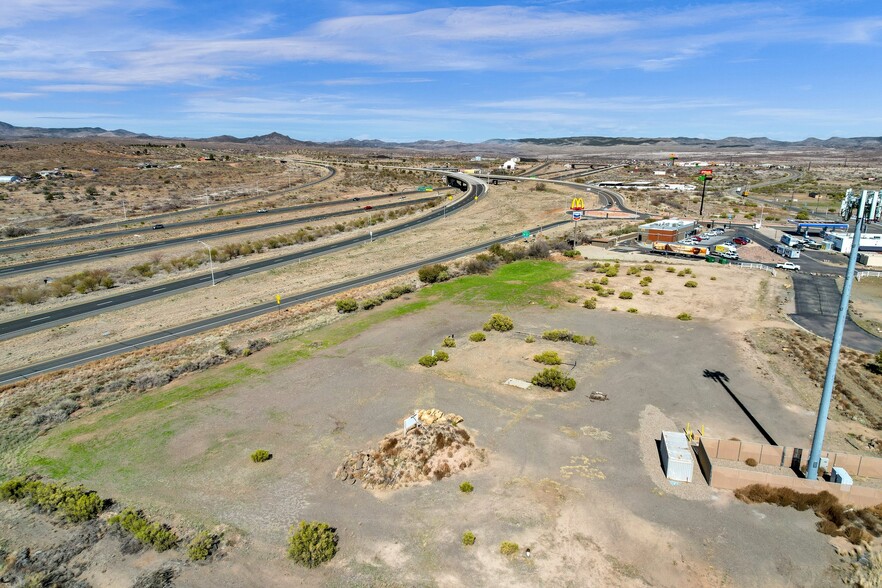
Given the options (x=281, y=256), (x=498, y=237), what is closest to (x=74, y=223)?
(x=281, y=256)

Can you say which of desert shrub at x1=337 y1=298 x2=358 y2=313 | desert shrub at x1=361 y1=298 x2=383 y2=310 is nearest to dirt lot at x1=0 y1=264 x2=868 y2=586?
desert shrub at x1=337 y1=298 x2=358 y2=313

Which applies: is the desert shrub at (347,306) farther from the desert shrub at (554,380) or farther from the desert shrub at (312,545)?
the desert shrub at (312,545)

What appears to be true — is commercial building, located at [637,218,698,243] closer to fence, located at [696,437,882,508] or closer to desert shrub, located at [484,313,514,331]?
desert shrub, located at [484,313,514,331]

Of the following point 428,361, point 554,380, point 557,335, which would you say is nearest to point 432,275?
point 557,335

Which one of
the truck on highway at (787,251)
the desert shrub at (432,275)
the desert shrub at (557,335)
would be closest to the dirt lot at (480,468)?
the desert shrub at (557,335)

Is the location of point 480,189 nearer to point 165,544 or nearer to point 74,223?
point 74,223

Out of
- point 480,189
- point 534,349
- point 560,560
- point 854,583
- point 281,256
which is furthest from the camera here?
point 480,189
